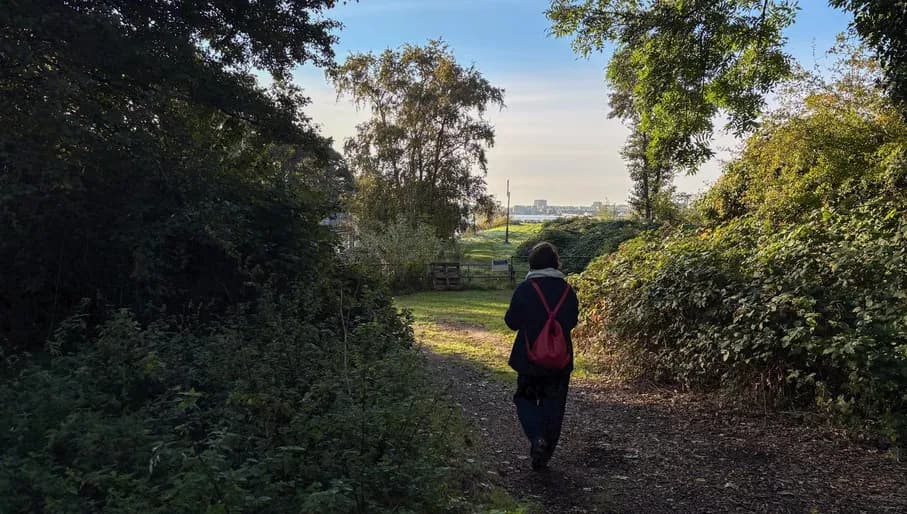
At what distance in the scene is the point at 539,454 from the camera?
4.69 meters

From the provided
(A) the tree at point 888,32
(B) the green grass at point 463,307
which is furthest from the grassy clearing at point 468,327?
(A) the tree at point 888,32

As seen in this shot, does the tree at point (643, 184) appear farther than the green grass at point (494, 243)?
No

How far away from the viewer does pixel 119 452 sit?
3297mm

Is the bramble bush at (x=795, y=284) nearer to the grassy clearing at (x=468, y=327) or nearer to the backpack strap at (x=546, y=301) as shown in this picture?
the grassy clearing at (x=468, y=327)

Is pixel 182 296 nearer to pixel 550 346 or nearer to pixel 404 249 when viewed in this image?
pixel 550 346

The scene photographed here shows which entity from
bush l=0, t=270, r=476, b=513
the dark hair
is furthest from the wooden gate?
the dark hair

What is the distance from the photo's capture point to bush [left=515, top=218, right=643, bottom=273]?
24.1 metres

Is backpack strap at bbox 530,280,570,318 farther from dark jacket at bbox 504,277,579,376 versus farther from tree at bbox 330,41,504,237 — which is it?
tree at bbox 330,41,504,237

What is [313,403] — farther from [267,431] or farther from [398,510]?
[398,510]

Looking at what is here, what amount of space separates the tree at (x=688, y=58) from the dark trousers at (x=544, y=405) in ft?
19.9

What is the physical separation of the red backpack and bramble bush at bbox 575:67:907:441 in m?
2.56

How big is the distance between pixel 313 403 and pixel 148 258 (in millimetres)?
2783

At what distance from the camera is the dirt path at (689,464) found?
13.6 ft

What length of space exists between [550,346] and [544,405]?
50 centimetres
